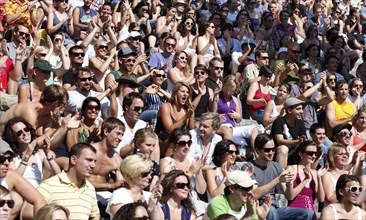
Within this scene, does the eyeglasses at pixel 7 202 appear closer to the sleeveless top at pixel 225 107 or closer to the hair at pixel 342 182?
the hair at pixel 342 182

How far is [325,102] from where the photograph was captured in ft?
44.9

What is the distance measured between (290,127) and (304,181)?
218 cm

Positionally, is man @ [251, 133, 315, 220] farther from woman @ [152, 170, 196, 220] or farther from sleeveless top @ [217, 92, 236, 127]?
sleeveless top @ [217, 92, 236, 127]

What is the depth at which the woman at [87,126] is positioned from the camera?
9.90 meters

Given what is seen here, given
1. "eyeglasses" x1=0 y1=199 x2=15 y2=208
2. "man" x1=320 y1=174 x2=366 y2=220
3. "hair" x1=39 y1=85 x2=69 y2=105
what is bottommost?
"man" x1=320 y1=174 x2=366 y2=220

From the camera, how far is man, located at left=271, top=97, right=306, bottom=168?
11.8m

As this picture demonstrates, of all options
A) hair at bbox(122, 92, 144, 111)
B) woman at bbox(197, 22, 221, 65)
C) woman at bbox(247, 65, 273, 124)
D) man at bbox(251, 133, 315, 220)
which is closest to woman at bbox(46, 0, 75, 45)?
woman at bbox(197, 22, 221, 65)

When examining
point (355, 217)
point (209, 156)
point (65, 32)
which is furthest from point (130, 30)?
point (355, 217)

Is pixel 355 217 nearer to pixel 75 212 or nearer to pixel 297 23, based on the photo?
pixel 75 212

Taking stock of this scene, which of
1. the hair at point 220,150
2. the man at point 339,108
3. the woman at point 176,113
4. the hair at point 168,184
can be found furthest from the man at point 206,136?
the man at point 339,108

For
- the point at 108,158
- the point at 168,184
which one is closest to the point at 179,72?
the point at 108,158

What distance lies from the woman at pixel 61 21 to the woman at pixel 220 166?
5.47m

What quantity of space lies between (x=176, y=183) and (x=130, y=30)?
7.99 meters

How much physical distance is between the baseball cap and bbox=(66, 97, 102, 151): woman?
183 cm
